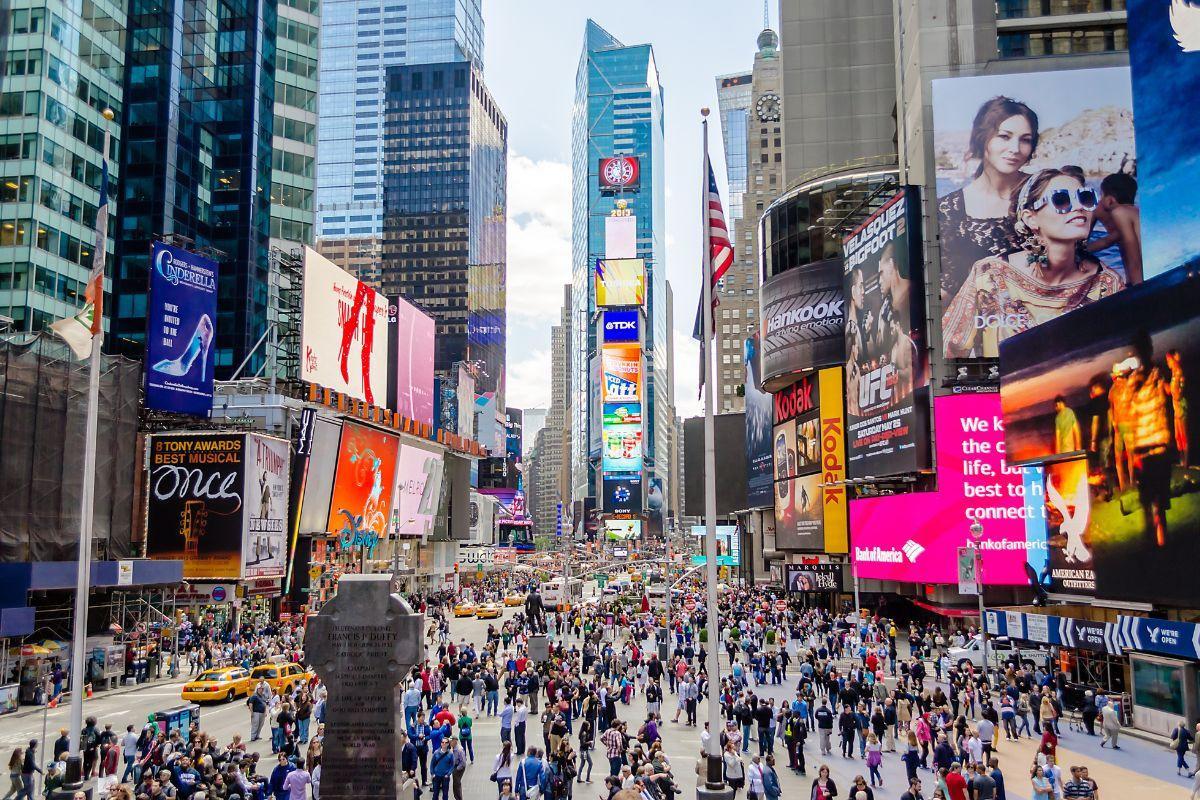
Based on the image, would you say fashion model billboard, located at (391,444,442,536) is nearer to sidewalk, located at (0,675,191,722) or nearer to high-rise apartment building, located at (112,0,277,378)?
high-rise apartment building, located at (112,0,277,378)

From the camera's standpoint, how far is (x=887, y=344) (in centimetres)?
5569

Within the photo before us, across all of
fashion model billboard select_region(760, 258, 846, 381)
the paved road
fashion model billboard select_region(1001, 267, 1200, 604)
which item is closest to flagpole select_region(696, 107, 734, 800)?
the paved road

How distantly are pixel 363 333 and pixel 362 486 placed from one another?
10.5 metres

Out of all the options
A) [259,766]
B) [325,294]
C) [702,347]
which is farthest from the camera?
[325,294]

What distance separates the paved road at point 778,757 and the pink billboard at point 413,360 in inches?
1833

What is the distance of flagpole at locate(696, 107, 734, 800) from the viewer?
52.5ft

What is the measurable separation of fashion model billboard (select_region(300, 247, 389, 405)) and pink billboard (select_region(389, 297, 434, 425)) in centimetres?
355

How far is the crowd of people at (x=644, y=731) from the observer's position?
16.6m

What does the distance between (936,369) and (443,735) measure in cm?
3947

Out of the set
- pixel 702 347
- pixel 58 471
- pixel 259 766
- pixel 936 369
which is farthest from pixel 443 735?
pixel 936 369

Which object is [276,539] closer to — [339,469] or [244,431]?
[244,431]

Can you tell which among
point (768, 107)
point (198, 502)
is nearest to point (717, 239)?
point (198, 502)

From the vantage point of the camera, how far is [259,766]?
21.6 metres

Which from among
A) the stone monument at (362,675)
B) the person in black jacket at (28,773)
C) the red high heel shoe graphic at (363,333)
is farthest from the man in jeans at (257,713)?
the red high heel shoe graphic at (363,333)
